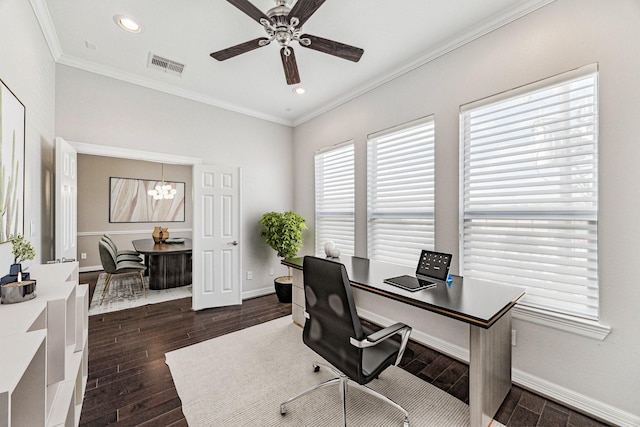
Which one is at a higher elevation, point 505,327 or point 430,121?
point 430,121

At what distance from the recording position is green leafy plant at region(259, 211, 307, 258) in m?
4.04

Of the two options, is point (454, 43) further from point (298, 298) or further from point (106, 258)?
point (106, 258)

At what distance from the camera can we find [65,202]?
2561 mm

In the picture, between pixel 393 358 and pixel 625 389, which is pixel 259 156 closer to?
pixel 393 358

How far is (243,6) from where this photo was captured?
5.62 feet

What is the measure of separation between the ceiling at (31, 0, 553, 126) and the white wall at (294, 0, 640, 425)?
26 cm

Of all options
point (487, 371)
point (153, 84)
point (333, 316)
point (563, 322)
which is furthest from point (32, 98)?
point (563, 322)

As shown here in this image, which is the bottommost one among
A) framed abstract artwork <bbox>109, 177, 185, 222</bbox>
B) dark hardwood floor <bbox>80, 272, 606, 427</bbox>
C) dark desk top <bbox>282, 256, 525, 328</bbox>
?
dark hardwood floor <bbox>80, 272, 606, 427</bbox>

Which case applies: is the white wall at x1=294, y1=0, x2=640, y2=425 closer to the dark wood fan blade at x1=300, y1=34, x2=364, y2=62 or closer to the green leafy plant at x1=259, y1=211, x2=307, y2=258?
the dark wood fan blade at x1=300, y1=34, x2=364, y2=62

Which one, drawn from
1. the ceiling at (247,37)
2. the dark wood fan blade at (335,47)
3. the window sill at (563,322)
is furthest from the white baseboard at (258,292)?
the dark wood fan blade at (335,47)

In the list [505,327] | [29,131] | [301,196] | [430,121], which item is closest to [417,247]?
[505,327]

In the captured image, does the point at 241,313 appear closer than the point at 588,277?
No

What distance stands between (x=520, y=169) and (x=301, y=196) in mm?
3190

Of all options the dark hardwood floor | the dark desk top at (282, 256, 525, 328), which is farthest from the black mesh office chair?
the dark hardwood floor
